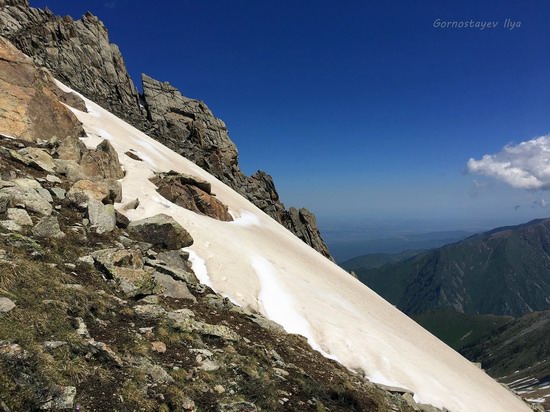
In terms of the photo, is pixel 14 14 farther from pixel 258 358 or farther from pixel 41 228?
pixel 258 358

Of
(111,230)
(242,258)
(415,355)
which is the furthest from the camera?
(242,258)

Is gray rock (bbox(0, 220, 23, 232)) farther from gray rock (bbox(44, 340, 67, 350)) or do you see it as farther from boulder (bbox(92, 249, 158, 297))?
gray rock (bbox(44, 340, 67, 350))

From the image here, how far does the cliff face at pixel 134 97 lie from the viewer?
64312 mm

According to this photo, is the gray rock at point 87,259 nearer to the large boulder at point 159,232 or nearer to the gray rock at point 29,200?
the gray rock at point 29,200

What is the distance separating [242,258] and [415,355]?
12017mm

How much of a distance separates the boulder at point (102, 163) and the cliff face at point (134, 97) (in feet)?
115

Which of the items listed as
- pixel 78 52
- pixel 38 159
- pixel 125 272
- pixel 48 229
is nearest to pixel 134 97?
pixel 78 52

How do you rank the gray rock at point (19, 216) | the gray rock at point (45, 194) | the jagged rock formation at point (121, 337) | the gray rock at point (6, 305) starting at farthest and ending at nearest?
the gray rock at point (45, 194), the gray rock at point (19, 216), the gray rock at point (6, 305), the jagged rock formation at point (121, 337)

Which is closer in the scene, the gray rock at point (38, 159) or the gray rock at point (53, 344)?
the gray rock at point (53, 344)

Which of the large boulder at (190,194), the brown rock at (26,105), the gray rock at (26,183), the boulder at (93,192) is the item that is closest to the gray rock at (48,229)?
the gray rock at (26,183)

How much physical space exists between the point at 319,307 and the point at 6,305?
1641cm

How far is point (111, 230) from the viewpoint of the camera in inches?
625

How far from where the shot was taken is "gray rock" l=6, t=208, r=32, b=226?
12.4 meters

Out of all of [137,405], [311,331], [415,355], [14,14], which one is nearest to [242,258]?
[311,331]
